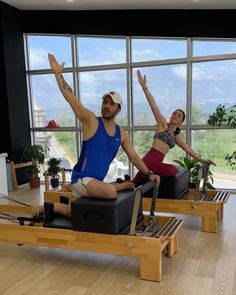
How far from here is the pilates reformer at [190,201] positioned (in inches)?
131

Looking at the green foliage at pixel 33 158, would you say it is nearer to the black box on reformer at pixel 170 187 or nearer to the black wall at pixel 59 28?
the black wall at pixel 59 28

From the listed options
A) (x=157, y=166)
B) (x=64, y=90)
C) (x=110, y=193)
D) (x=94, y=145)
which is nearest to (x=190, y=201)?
(x=157, y=166)

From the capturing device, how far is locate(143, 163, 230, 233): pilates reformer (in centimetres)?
333

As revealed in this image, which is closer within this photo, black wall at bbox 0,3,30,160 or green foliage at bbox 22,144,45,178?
black wall at bbox 0,3,30,160

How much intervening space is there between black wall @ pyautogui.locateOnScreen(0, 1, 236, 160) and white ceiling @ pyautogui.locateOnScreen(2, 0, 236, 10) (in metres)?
0.13

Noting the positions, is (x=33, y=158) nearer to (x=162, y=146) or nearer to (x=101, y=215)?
(x=162, y=146)

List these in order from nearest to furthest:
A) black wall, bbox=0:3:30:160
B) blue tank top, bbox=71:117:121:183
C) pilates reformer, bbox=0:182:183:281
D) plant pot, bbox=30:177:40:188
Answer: pilates reformer, bbox=0:182:183:281 → blue tank top, bbox=71:117:121:183 → black wall, bbox=0:3:30:160 → plant pot, bbox=30:177:40:188

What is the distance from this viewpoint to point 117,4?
4996 mm

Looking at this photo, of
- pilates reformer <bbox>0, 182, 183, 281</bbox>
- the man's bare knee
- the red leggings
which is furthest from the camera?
the red leggings

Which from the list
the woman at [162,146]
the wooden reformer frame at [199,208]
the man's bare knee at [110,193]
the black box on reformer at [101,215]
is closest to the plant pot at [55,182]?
the woman at [162,146]

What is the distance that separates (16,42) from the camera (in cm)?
606

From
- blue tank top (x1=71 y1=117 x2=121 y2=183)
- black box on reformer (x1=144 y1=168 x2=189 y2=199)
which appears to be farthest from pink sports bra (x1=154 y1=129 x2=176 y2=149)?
blue tank top (x1=71 y1=117 x2=121 y2=183)

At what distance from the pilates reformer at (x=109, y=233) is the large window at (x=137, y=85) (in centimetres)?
294

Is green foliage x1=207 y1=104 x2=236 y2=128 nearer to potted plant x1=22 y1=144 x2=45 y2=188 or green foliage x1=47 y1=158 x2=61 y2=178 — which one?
green foliage x1=47 y1=158 x2=61 y2=178
